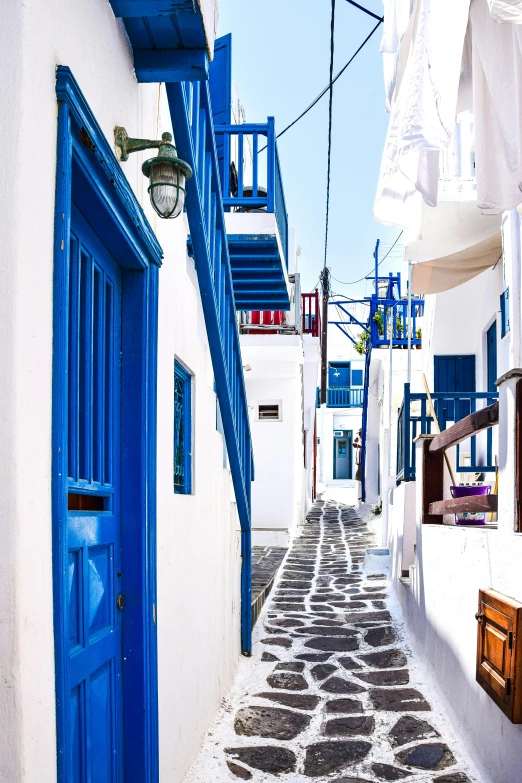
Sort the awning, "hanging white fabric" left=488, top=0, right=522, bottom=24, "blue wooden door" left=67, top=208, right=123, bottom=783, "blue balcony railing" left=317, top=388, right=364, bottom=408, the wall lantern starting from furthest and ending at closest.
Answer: "blue balcony railing" left=317, top=388, right=364, bottom=408, the awning, the wall lantern, "hanging white fabric" left=488, top=0, right=522, bottom=24, "blue wooden door" left=67, top=208, right=123, bottom=783

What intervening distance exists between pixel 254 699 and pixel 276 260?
427 cm

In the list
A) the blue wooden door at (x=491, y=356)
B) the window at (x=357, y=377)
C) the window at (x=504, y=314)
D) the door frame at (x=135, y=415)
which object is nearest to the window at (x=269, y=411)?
the blue wooden door at (x=491, y=356)

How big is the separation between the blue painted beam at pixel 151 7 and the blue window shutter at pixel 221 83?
3930 mm

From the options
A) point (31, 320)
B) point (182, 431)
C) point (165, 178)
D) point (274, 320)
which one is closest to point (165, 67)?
point (165, 178)

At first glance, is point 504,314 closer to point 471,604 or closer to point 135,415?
point 471,604

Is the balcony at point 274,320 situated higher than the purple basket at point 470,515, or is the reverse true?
the balcony at point 274,320


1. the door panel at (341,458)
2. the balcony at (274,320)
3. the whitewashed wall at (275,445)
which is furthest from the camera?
the door panel at (341,458)

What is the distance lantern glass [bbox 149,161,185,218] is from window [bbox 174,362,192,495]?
146cm

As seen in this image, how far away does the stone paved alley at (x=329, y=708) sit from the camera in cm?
419

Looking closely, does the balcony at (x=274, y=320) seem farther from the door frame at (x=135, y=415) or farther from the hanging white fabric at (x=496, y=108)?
the door frame at (x=135, y=415)

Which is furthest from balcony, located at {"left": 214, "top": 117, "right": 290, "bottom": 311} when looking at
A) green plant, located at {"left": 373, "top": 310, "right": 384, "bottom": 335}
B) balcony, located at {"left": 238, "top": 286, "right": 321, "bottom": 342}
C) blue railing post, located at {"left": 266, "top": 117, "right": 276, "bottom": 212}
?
green plant, located at {"left": 373, "top": 310, "right": 384, "bottom": 335}

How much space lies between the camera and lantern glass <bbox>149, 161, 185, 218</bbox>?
9.64 feet

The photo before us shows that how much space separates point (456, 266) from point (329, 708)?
5297 mm

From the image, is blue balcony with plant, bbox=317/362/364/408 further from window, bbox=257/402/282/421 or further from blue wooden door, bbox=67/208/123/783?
blue wooden door, bbox=67/208/123/783
